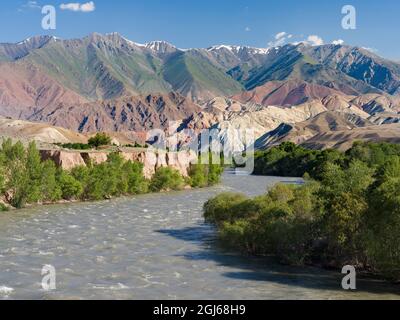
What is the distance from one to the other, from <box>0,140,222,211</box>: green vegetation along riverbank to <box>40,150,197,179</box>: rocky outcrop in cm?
222

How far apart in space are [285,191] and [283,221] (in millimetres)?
8637

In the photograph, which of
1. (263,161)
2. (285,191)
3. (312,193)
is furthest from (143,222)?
(263,161)

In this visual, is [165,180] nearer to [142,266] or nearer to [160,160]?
[160,160]

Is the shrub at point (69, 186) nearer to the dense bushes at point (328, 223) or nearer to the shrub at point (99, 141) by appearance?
the dense bushes at point (328, 223)

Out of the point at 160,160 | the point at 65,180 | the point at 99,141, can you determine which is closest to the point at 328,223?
the point at 65,180

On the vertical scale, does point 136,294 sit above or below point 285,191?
below

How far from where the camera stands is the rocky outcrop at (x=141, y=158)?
85.0 metres

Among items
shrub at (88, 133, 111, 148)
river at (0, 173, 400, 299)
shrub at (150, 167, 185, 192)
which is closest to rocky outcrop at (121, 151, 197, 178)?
shrub at (150, 167, 185, 192)

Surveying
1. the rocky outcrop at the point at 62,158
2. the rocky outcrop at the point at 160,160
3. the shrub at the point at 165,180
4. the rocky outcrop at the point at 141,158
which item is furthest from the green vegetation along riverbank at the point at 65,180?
the rocky outcrop at the point at 160,160

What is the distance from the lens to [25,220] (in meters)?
56.6

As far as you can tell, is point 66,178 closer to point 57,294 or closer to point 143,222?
point 143,222

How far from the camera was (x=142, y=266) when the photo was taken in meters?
35.7

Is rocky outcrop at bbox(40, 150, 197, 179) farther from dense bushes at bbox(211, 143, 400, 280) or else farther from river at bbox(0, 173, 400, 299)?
dense bushes at bbox(211, 143, 400, 280)
